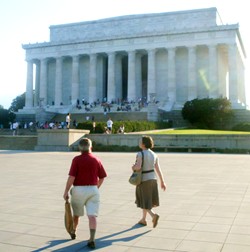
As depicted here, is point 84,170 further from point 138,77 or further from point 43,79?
point 43,79

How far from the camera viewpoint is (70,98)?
7712 cm

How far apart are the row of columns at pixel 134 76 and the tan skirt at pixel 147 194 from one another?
58.8 meters

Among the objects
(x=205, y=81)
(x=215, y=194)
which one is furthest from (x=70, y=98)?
(x=215, y=194)

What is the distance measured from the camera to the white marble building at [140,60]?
220 feet

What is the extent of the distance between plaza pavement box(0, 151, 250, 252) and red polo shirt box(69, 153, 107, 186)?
104 centimetres

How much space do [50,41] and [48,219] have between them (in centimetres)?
7725

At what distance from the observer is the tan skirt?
25.3 ft

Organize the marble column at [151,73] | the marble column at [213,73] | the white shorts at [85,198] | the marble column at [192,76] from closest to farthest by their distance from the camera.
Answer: the white shorts at [85,198], the marble column at [213,73], the marble column at [192,76], the marble column at [151,73]

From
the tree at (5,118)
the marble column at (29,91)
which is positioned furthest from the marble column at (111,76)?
the tree at (5,118)

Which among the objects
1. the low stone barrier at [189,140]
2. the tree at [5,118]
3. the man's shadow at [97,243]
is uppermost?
the tree at [5,118]

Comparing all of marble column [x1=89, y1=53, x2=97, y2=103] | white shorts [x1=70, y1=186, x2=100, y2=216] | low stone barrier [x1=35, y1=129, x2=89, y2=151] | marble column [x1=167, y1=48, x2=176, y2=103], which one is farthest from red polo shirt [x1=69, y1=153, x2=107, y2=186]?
marble column [x1=89, y1=53, x2=97, y2=103]

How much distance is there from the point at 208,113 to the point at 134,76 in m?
20.2

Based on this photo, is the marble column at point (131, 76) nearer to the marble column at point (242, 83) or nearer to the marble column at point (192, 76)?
the marble column at point (192, 76)

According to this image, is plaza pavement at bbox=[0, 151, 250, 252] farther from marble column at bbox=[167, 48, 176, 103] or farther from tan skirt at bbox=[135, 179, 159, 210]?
marble column at bbox=[167, 48, 176, 103]
